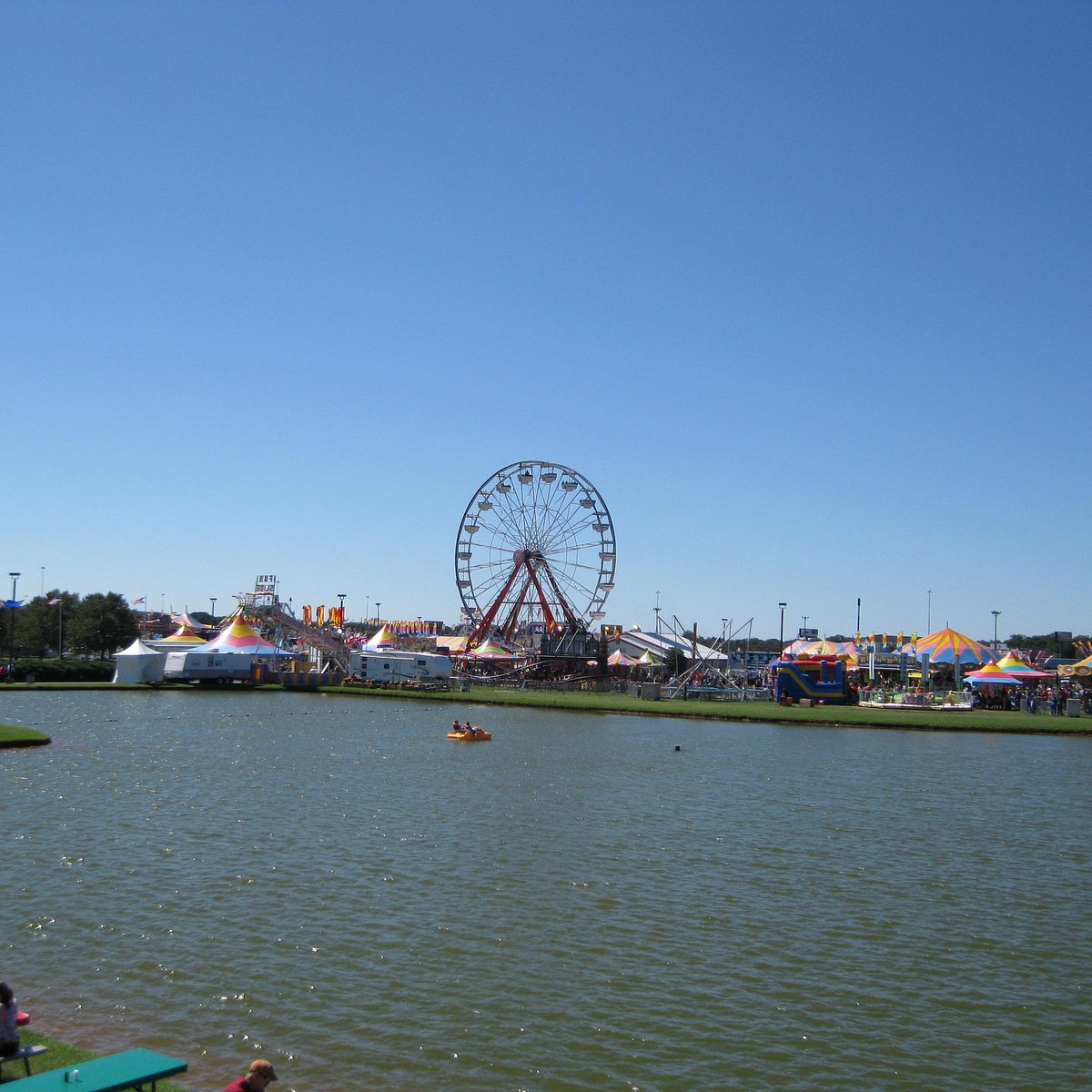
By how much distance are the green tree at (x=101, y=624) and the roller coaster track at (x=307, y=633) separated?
1362 inches

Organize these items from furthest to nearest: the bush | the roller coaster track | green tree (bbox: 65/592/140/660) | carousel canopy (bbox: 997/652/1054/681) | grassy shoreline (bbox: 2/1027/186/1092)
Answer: green tree (bbox: 65/592/140/660) → the roller coaster track → carousel canopy (bbox: 997/652/1054/681) → the bush → grassy shoreline (bbox: 2/1027/186/1092)

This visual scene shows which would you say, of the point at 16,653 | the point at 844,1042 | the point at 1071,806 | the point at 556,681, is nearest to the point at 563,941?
the point at 844,1042

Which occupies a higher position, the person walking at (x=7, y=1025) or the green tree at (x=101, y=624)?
the green tree at (x=101, y=624)

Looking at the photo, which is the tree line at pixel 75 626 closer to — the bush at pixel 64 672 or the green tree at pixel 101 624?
the green tree at pixel 101 624

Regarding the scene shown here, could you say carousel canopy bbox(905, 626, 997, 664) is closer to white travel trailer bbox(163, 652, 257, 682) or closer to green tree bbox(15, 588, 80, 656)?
white travel trailer bbox(163, 652, 257, 682)

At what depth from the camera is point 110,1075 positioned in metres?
8.88

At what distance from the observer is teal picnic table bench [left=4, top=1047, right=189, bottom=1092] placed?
8.61 metres

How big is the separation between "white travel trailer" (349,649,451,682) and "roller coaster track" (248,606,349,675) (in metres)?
6.65

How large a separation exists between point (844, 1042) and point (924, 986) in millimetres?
2468

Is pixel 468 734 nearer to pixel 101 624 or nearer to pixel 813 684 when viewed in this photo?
pixel 813 684

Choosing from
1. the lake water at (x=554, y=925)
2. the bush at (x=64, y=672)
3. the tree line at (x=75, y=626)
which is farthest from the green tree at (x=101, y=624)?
the lake water at (x=554, y=925)

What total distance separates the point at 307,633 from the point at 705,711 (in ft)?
129

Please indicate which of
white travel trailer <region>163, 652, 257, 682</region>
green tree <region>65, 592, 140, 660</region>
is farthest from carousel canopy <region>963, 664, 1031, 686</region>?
green tree <region>65, 592, 140, 660</region>

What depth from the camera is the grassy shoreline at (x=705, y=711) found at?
169 ft
